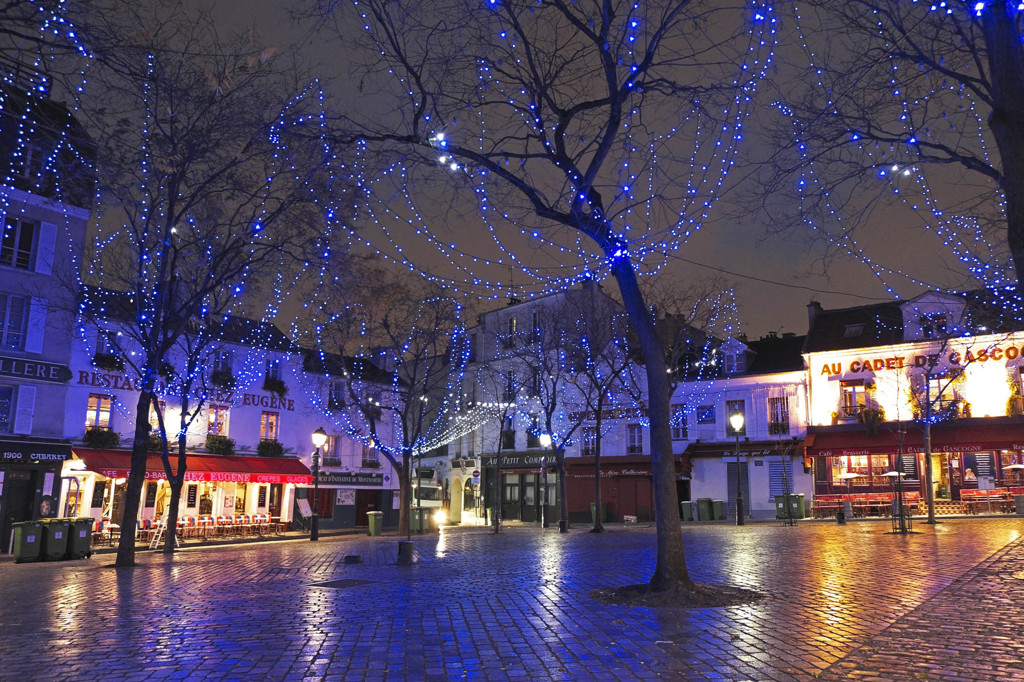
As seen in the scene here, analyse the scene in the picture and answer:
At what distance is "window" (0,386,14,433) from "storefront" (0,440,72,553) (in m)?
0.60

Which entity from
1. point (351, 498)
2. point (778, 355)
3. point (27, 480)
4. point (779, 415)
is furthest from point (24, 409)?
point (778, 355)

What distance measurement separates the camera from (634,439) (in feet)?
137

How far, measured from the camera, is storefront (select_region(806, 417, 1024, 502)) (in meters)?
31.9

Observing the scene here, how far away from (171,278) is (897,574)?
589 inches

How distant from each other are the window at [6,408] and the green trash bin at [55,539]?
7.32 m

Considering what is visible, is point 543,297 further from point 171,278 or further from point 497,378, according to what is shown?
point 171,278

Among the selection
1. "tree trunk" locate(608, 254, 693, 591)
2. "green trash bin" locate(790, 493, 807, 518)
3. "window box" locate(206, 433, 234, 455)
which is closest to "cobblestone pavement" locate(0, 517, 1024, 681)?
"tree trunk" locate(608, 254, 693, 591)

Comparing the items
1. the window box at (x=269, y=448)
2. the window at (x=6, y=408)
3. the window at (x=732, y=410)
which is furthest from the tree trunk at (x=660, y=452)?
the window at (x=732, y=410)

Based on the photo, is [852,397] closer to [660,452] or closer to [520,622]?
[660,452]

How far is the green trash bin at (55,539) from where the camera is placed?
66.0ft

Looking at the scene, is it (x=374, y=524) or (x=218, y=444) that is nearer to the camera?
(x=374, y=524)

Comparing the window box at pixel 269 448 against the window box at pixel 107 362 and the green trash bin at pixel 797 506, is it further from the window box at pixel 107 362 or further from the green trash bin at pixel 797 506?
the green trash bin at pixel 797 506

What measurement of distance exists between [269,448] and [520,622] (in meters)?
29.7

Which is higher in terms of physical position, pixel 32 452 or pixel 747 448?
pixel 747 448
